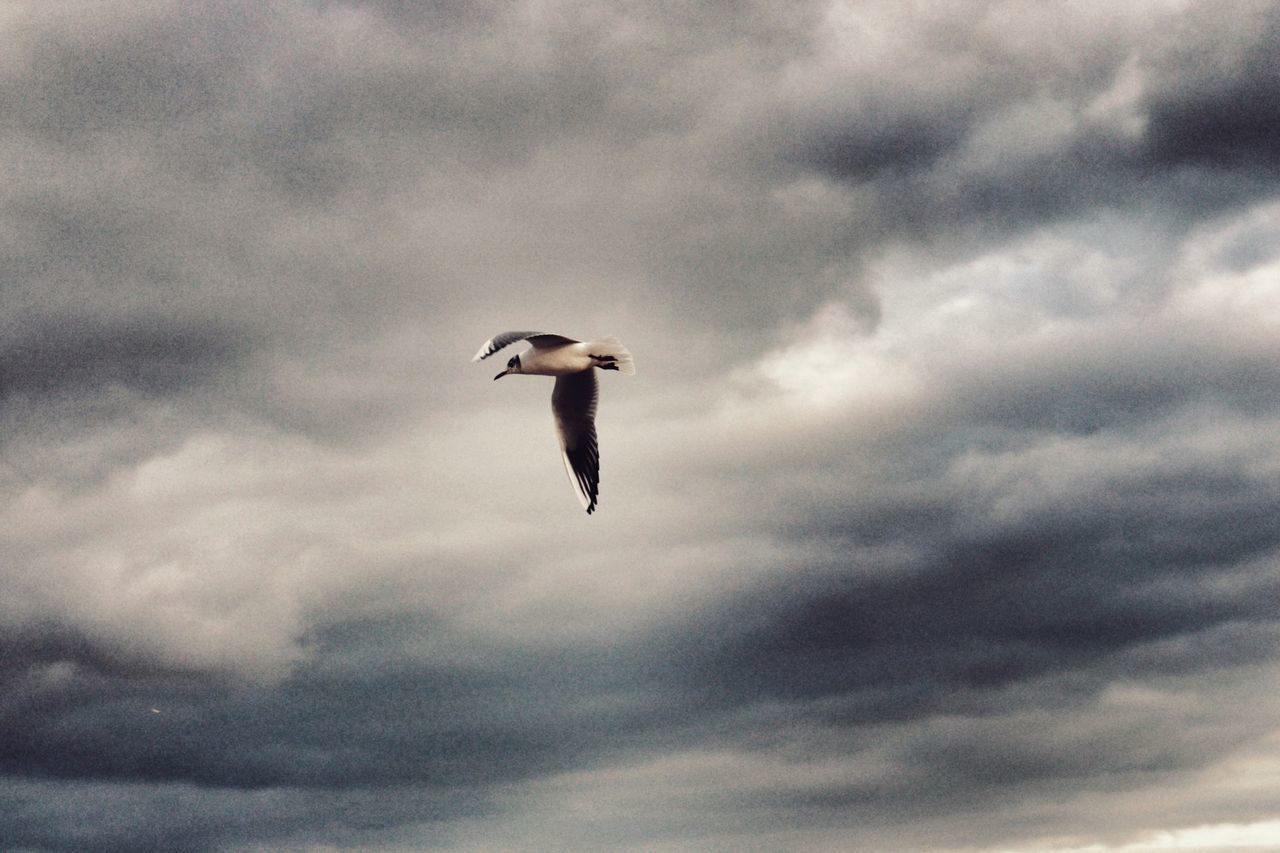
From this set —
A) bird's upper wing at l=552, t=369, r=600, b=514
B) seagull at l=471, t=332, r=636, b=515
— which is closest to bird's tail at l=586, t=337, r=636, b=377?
seagull at l=471, t=332, r=636, b=515

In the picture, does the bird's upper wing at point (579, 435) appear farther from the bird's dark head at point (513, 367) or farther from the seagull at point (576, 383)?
the bird's dark head at point (513, 367)

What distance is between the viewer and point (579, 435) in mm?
51125

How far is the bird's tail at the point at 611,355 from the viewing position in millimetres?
46062

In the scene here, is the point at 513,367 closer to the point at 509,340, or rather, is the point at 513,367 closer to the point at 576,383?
the point at 576,383

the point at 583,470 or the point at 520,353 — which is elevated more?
the point at 520,353

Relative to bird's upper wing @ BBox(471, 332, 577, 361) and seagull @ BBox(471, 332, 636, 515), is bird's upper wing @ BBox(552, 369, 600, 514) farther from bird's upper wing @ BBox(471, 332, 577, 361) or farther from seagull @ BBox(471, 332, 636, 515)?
bird's upper wing @ BBox(471, 332, 577, 361)

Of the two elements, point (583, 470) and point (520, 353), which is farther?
point (583, 470)

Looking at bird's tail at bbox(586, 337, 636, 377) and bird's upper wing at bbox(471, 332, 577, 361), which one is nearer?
bird's upper wing at bbox(471, 332, 577, 361)

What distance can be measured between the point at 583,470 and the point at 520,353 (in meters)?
6.40

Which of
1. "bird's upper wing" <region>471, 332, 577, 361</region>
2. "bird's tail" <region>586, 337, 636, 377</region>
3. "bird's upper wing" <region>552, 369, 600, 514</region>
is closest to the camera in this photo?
"bird's upper wing" <region>471, 332, 577, 361</region>

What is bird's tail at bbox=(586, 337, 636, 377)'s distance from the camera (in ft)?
151

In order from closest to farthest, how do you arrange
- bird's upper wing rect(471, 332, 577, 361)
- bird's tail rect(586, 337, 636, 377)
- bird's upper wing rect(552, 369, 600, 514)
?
1. bird's upper wing rect(471, 332, 577, 361)
2. bird's tail rect(586, 337, 636, 377)
3. bird's upper wing rect(552, 369, 600, 514)

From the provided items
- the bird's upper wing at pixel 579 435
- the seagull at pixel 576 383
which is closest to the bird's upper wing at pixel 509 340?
the seagull at pixel 576 383

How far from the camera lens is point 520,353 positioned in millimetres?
47281
